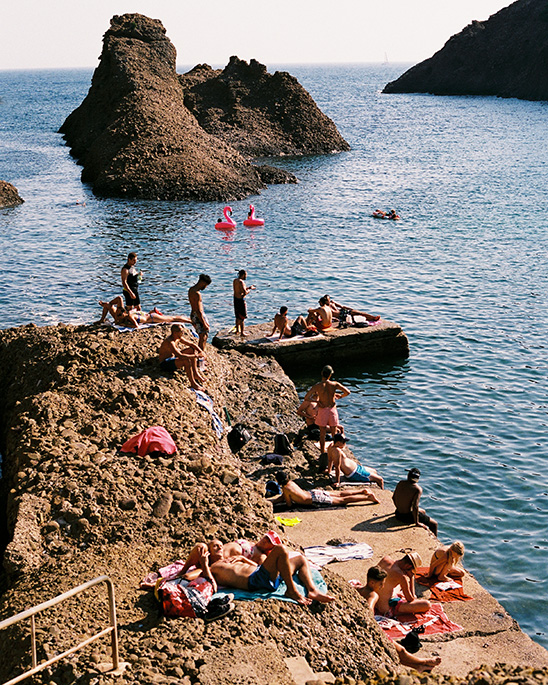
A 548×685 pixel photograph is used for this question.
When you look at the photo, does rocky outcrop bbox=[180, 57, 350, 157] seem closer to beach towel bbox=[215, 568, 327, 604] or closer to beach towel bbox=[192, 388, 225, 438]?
beach towel bbox=[192, 388, 225, 438]

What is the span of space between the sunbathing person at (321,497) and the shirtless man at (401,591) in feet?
8.47

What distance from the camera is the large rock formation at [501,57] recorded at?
13738cm

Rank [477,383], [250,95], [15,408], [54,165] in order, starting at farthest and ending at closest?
1. [250,95]
2. [54,165]
3. [477,383]
4. [15,408]

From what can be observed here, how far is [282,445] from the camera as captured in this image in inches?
679

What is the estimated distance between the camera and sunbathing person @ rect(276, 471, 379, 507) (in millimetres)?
14578

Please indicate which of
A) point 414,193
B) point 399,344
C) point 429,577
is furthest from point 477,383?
point 414,193

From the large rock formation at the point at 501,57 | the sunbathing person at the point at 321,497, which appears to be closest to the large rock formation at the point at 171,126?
the sunbathing person at the point at 321,497

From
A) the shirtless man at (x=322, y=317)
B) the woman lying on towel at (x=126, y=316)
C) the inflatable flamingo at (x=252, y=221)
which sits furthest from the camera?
the inflatable flamingo at (x=252, y=221)

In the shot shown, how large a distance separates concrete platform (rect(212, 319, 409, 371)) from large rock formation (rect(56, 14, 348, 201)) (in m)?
26.9

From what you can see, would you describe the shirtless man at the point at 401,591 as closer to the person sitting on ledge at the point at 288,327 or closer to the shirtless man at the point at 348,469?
the shirtless man at the point at 348,469

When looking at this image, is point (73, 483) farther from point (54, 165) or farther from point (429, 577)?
point (54, 165)

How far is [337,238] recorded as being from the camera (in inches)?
1607

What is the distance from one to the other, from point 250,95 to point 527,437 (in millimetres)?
60660

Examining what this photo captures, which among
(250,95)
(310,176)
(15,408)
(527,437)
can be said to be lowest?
(527,437)
